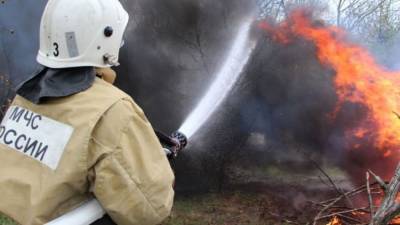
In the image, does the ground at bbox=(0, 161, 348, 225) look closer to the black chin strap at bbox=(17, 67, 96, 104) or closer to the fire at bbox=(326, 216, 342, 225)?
the fire at bbox=(326, 216, 342, 225)

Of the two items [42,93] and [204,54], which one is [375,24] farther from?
[42,93]

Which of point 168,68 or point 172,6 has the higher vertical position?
point 172,6

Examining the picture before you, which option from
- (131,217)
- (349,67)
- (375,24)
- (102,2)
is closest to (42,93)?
(102,2)

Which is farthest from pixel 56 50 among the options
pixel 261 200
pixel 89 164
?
pixel 261 200

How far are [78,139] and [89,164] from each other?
124 mm

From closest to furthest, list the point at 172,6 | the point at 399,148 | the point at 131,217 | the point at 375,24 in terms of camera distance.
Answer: the point at 131,217, the point at 399,148, the point at 172,6, the point at 375,24

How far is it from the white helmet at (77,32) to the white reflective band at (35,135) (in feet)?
→ 0.98

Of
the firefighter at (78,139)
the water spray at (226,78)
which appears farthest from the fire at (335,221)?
the firefighter at (78,139)

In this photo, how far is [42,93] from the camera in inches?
85.3

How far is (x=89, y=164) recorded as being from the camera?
6.67 feet

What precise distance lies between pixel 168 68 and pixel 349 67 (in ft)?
10.0

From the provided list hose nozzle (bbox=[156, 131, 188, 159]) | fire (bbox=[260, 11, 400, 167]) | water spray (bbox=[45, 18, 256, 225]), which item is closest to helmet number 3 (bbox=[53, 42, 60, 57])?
hose nozzle (bbox=[156, 131, 188, 159])

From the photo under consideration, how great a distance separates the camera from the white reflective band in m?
2.11

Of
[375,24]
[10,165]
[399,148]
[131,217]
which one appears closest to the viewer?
[131,217]
